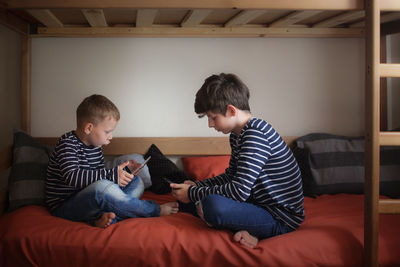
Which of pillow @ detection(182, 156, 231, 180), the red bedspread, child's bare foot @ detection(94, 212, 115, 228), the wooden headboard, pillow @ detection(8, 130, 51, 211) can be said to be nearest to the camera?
the red bedspread

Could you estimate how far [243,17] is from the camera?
2.28 meters

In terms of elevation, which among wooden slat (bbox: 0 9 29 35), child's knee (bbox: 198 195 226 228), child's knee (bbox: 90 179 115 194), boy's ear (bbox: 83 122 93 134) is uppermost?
wooden slat (bbox: 0 9 29 35)

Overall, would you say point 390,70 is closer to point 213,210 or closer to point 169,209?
point 213,210

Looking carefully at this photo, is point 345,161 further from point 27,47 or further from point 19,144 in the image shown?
point 27,47

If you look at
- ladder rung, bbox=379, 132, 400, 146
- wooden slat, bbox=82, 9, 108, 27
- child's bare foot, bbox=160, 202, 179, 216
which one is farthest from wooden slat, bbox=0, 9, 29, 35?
ladder rung, bbox=379, 132, 400, 146

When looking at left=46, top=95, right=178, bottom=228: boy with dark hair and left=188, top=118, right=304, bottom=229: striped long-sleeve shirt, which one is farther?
left=46, top=95, right=178, bottom=228: boy with dark hair

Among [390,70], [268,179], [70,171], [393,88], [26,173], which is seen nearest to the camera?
[390,70]

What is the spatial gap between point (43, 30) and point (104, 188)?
1379 mm

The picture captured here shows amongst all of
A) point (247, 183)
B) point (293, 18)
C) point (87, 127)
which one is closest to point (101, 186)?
point (87, 127)

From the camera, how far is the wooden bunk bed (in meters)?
1.46

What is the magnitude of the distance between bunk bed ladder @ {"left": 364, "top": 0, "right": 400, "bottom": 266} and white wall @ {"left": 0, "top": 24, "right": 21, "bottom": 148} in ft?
6.59

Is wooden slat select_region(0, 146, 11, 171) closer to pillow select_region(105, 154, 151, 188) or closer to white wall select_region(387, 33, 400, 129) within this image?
pillow select_region(105, 154, 151, 188)

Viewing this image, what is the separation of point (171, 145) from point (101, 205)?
0.99 m

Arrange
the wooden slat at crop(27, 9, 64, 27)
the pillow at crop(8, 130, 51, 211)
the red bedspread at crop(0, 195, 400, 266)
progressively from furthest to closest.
A: the wooden slat at crop(27, 9, 64, 27), the pillow at crop(8, 130, 51, 211), the red bedspread at crop(0, 195, 400, 266)
